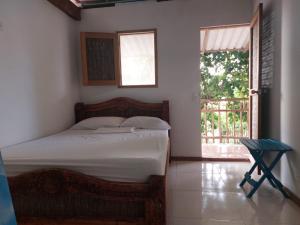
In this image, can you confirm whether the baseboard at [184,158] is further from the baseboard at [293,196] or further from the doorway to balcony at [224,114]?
the baseboard at [293,196]

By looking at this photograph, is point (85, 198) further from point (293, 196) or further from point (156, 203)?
point (293, 196)

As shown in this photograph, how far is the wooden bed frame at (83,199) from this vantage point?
155 centimetres

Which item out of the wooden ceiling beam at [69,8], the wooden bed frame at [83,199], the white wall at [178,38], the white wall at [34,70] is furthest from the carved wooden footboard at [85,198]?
the wooden ceiling beam at [69,8]

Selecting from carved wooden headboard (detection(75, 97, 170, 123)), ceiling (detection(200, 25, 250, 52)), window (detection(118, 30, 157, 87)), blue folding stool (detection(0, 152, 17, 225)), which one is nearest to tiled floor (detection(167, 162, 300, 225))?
carved wooden headboard (detection(75, 97, 170, 123))

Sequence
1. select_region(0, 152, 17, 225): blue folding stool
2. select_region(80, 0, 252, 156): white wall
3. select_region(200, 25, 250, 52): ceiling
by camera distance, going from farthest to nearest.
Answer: select_region(200, 25, 250, 52): ceiling
select_region(80, 0, 252, 156): white wall
select_region(0, 152, 17, 225): blue folding stool

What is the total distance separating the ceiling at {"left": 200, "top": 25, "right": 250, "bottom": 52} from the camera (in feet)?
14.3

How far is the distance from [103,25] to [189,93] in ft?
6.11

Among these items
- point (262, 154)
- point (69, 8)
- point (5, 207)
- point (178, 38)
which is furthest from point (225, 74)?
point (5, 207)

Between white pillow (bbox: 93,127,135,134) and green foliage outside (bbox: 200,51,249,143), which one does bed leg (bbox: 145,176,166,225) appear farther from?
green foliage outside (bbox: 200,51,249,143)

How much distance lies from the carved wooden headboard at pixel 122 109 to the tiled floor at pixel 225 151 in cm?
109

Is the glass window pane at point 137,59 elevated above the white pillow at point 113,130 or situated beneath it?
elevated above

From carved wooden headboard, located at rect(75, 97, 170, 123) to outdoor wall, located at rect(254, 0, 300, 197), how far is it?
5.06ft

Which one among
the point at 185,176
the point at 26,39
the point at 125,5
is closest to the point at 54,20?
the point at 26,39

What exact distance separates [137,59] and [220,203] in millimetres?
2541
